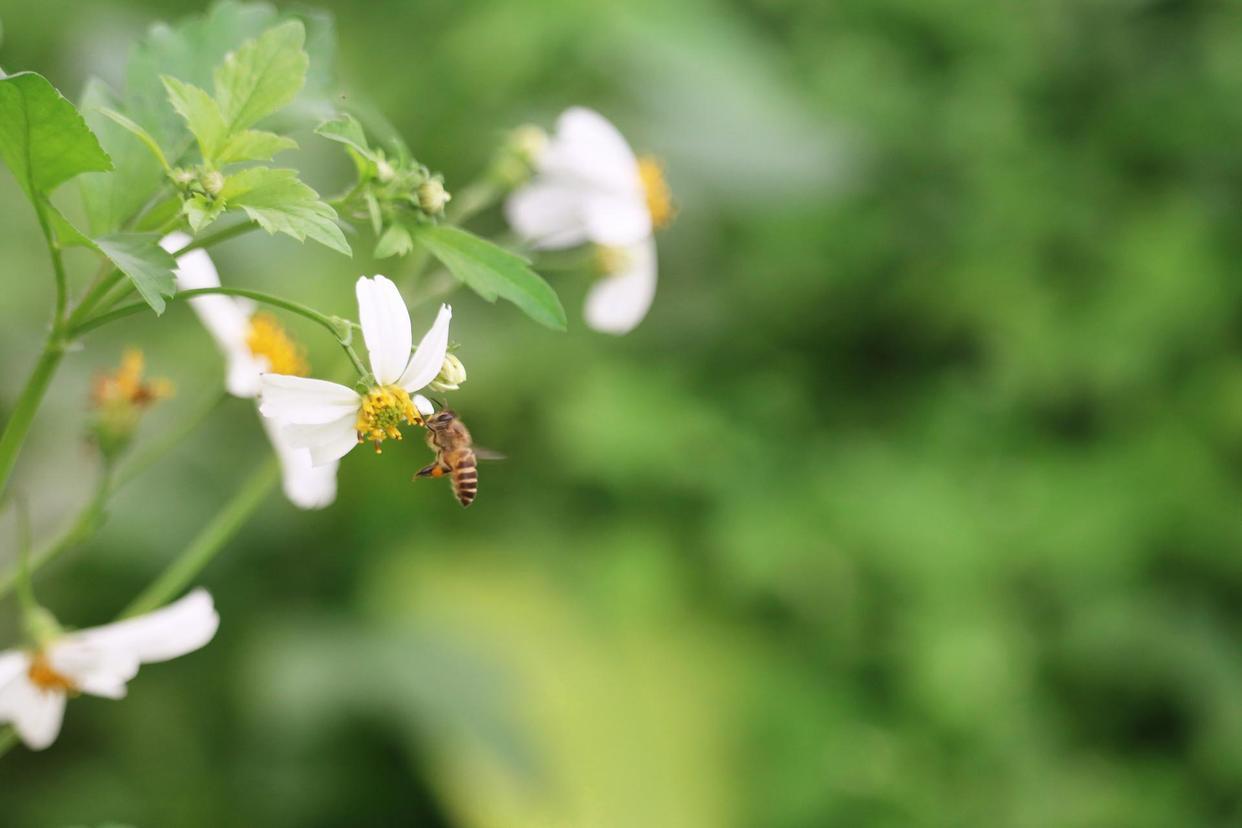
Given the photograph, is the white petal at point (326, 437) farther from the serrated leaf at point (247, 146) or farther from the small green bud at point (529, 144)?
→ the small green bud at point (529, 144)

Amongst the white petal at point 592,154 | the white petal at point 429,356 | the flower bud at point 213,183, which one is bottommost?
the flower bud at point 213,183

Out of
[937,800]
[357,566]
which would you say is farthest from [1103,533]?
[357,566]

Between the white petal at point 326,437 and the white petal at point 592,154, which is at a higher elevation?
the white petal at point 592,154

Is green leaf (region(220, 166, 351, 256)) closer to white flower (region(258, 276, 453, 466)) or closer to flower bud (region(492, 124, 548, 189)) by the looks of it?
white flower (region(258, 276, 453, 466))

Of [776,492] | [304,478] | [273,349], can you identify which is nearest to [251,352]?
[273,349]

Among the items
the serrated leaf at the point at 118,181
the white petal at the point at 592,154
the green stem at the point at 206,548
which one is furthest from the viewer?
the white petal at the point at 592,154

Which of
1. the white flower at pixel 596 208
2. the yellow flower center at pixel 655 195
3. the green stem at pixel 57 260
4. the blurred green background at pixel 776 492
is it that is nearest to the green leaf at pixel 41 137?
the green stem at pixel 57 260

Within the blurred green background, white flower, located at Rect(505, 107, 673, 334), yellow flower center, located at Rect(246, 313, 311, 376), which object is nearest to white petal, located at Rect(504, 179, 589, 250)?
white flower, located at Rect(505, 107, 673, 334)
